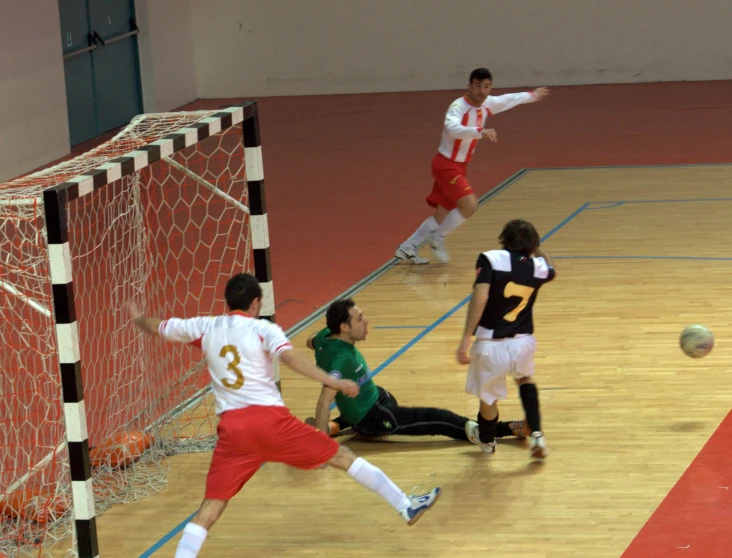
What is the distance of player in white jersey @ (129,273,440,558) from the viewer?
5.55 meters

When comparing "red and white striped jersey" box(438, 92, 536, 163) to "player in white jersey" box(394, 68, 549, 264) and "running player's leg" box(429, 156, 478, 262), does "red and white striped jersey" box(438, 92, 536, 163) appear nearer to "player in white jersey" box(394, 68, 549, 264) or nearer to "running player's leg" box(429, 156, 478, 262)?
"player in white jersey" box(394, 68, 549, 264)

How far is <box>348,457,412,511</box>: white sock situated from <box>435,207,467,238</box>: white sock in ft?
18.4

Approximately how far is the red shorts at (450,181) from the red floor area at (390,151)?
99 cm

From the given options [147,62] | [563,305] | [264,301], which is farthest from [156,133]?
[147,62]

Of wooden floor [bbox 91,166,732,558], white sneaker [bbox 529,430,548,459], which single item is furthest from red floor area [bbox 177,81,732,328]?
white sneaker [bbox 529,430,548,459]

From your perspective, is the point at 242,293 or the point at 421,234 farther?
the point at 421,234

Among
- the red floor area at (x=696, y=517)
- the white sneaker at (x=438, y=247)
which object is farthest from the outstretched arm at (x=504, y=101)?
the red floor area at (x=696, y=517)

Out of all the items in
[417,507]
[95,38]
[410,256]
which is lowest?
[417,507]

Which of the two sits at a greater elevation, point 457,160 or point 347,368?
point 457,160

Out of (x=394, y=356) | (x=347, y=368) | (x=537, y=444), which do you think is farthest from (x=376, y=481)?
(x=394, y=356)

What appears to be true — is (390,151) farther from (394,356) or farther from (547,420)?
(547,420)

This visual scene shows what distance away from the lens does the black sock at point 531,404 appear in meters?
6.87

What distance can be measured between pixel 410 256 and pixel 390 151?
6012 mm

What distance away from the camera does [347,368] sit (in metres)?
6.84
